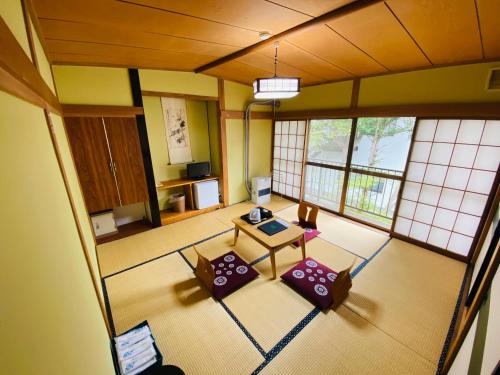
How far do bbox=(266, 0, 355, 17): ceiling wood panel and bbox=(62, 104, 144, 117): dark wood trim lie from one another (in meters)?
2.63

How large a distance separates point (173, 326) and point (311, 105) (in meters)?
4.30

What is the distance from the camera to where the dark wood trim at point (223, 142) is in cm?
412

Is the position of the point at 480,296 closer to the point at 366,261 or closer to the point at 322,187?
the point at 366,261

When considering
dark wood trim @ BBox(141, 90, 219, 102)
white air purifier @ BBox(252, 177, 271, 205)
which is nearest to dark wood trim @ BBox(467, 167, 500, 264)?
white air purifier @ BBox(252, 177, 271, 205)

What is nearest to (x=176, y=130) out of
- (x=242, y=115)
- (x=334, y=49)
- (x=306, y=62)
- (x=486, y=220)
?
(x=242, y=115)

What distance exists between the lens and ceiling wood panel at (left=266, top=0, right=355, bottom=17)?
5.10 feet

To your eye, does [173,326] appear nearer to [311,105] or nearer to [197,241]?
[197,241]

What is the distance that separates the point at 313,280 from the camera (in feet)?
8.21

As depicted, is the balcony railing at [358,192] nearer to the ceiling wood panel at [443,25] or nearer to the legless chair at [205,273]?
the ceiling wood panel at [443,25]

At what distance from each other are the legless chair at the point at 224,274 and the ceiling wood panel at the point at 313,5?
2.31 m

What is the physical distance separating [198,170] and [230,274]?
2.45 metres

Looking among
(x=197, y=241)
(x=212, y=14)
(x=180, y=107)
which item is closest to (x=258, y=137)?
(x=180, y=107)

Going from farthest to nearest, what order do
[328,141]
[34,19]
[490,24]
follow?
1. [328,141]
2. [490,24]
3. [34,19]

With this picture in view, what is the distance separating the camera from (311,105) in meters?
4.29
